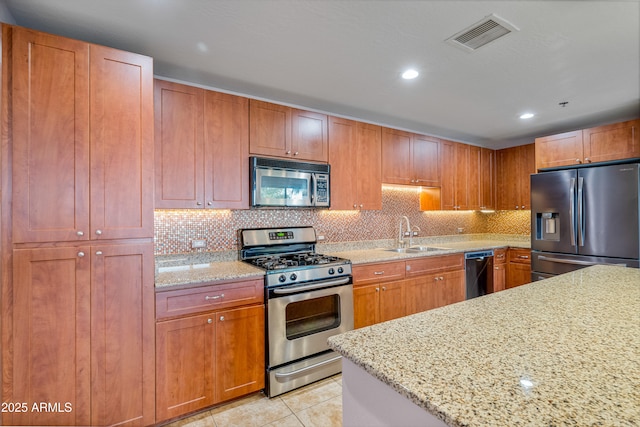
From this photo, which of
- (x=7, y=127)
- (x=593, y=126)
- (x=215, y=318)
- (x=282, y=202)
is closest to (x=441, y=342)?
(x=215, y=318)

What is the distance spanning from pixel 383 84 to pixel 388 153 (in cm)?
95

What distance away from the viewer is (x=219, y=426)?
6.42ft

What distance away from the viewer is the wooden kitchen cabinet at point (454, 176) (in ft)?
13.0

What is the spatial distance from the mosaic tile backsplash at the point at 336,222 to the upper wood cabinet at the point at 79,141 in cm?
66

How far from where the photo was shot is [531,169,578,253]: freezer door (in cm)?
343

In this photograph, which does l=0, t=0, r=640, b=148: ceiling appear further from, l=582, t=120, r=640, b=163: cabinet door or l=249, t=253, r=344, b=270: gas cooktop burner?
l=249, t=253, r=344, b=270: gas cooktop burner

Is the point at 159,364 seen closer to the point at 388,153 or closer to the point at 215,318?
the point at 215,318

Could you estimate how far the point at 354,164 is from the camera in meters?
3.18

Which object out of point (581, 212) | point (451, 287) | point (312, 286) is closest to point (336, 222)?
Result: point (312, 286)

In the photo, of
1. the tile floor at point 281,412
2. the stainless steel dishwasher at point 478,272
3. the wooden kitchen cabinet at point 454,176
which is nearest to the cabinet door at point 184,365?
the tile floor at point 281,412

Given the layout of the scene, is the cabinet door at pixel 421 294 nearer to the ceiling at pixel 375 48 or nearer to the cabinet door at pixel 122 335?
the ceiling at pixel 375 48

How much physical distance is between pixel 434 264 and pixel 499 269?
1301 millimetres

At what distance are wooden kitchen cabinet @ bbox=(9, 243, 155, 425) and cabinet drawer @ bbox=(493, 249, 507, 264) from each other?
12.8 feet

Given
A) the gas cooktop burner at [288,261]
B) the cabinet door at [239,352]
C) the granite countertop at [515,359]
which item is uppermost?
the gas cooktop burner at [288,261]
